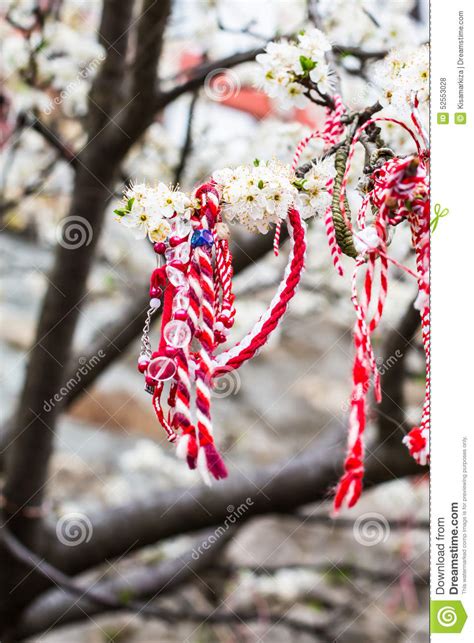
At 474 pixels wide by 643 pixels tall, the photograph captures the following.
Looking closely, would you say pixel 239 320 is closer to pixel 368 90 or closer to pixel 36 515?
pixel 36 515

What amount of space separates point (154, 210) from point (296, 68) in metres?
→ 0.41

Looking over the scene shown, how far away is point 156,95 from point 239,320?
5.14ft

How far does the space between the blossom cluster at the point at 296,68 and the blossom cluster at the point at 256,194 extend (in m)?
0.29

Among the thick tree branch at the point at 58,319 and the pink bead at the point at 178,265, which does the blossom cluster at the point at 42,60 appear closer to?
the thick tree branch at the point at 58,319

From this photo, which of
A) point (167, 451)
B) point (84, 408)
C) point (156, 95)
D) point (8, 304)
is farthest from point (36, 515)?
point (8, 304)

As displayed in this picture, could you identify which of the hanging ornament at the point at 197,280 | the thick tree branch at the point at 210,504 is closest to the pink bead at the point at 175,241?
the hanging ornament at the point at 197,280

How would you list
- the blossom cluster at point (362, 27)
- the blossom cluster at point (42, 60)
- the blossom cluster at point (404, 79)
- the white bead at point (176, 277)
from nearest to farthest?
the white bead at point (176, 277) < the blossom cluster at point (404, 79) < the blossom cluster at point (362, 27) < the blossom cluster at point (42, 60)

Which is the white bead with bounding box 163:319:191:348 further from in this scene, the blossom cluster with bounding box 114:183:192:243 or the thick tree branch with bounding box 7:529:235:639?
the thick tree branch with bounding box 7:529:235:639

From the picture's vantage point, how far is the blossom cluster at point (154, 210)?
0.87m

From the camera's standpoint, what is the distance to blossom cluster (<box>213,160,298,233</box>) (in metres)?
0.88

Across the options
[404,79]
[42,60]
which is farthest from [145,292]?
[404,79]

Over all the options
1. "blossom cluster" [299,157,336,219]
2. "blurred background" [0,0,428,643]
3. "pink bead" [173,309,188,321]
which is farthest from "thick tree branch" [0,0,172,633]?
"pink bead" [173,309,188,321]

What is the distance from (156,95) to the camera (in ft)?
6.16
